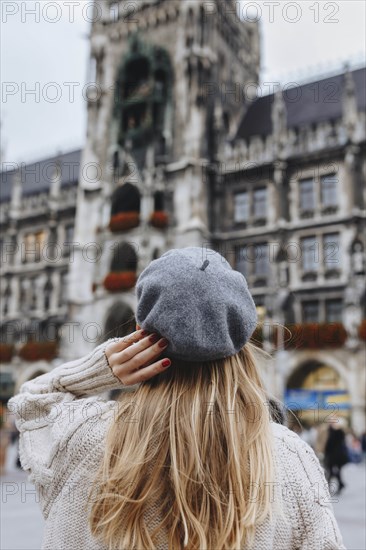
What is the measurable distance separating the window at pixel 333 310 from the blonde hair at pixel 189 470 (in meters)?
21.6

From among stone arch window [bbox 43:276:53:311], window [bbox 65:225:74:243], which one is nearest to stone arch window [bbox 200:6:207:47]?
window [bbox 65:225:74:243]

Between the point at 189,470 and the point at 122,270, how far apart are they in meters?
24.9

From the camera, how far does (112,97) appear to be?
Answer: 28.6m

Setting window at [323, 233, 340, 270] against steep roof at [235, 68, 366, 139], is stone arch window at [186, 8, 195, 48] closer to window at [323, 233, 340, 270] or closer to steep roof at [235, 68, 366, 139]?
steep roof at [235, 68, 366, 139]

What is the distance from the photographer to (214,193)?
26.1 m

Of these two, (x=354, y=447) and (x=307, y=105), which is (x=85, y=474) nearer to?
(x=354, y=447)

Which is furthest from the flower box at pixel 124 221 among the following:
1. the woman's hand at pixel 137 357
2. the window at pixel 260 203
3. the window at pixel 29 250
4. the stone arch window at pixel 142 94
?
the woman's hand at pixel 137 357

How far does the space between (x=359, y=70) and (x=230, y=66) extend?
6491 mm

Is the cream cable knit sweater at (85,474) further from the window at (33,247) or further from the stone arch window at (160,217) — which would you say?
Result: the window at (33,247)

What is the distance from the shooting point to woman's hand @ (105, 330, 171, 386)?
153 centimetres

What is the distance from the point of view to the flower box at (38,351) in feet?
94.1

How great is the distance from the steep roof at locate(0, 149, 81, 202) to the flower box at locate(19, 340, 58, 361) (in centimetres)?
960

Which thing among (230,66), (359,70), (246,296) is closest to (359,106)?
(359,70)

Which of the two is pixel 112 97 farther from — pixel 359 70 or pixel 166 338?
pixel 166 338
